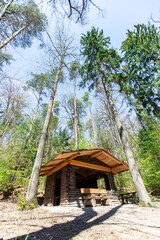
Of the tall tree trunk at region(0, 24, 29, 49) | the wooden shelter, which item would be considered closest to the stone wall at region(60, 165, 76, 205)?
the wooden shelter

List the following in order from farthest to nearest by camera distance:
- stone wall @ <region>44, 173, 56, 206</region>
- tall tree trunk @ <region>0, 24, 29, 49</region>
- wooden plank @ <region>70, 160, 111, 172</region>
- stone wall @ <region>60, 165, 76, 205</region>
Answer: stone wall @ <region>44, 173, 56, 206</region> → wooden plank @ <region>70, 160, 111, 172</region> → stone wall @ <region>60, 165, 76, 205</region> → tall tree trunk @ <region>0, 24, 29, 49</region>

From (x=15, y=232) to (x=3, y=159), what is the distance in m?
5.99

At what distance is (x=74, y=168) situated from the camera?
316 inches

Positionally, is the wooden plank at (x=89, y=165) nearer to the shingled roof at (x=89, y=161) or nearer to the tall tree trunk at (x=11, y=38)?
the shingled roof at (x=89, y=161)

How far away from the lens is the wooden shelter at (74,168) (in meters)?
7.13

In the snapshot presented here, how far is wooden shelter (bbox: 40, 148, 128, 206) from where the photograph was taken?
23.4 ft

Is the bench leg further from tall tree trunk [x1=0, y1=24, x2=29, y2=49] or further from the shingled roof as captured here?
tall tree trunk [x1=0, y1=24, x2=29, y2=49]

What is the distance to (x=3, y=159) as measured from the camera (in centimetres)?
717

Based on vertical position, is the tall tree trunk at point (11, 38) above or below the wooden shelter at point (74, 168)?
above

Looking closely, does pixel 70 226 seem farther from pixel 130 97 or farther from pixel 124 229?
pixel 130 97

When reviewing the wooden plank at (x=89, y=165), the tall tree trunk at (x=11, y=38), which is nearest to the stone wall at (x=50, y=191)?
the wooden plank at (x=89, y=165)

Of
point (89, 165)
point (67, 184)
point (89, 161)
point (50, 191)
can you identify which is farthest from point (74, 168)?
point (50, 191)

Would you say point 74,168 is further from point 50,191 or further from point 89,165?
point 50,191

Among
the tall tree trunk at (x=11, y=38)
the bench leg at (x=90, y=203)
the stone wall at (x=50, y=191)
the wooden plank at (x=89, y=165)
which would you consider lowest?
the bench leg at (x=90, y=203)
